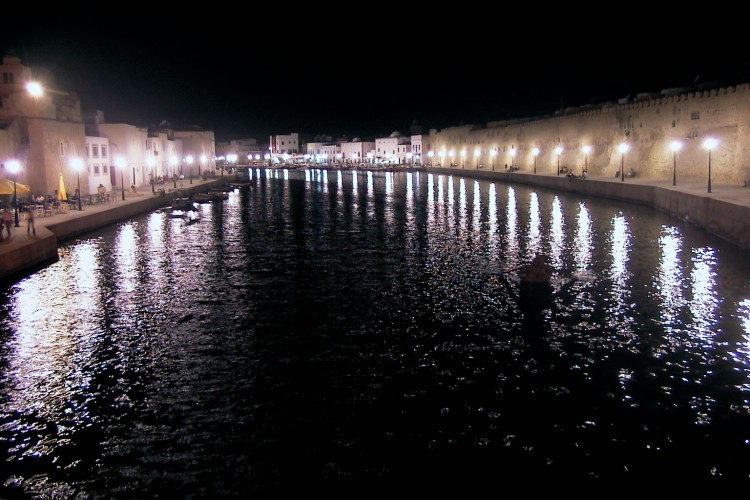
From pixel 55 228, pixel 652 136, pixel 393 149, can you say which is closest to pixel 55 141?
pixel 55 228

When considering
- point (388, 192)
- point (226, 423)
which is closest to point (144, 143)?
point (388, 192)

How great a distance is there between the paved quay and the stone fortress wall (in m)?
24.1

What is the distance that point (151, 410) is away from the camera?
7.82 m

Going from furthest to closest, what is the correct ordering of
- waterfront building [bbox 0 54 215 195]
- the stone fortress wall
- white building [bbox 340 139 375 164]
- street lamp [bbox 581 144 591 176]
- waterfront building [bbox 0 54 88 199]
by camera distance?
white building [bbox 340 139 375 164] < street lamp [bbox 581 144 591 176] < the stone fortress wall < waterfront building [bbox 0 54 215 195] < waterfront building [bbox 0 54 88 199]

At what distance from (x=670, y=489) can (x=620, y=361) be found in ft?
11.2

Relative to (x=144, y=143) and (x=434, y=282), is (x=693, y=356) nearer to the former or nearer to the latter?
(x=434, y=282)

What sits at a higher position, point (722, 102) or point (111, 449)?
point (722, 102)

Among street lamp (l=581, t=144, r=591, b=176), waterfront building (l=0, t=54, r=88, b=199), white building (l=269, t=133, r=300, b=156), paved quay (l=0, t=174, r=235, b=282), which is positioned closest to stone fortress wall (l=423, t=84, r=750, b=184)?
street lamp (l=581, t=144, r=591, b=176)

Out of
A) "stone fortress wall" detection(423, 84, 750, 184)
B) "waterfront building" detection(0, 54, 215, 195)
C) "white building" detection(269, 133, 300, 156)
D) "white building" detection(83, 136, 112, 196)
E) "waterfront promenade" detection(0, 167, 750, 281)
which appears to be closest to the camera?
"waterfront promenade" detection(0, 167, 750, 281)

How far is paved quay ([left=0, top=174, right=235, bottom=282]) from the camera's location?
49.5 ft

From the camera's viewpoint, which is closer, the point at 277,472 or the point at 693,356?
the point at 277,472

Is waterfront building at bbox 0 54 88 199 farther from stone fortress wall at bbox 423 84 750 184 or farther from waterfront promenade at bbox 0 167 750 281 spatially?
stone fortress wall at bbox 423 84 750 184

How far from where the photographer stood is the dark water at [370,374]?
21.3 ft

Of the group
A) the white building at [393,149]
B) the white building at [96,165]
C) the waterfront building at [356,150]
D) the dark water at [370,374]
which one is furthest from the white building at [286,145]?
the dark water at [370,374]
